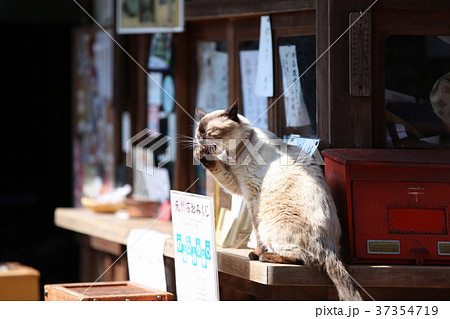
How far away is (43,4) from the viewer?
297 inches

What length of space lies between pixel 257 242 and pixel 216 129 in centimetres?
58

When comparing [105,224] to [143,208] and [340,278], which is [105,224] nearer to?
[143,208]

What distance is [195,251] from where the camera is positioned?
3754 mm

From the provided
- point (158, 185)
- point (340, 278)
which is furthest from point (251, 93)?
point (340, 278)

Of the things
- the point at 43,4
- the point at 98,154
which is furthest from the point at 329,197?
the point at 43,4

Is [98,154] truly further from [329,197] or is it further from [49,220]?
[329,197]

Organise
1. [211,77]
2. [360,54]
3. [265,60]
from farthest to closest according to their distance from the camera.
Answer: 1. [211,77]
2. [265,60]
3. [360,54]

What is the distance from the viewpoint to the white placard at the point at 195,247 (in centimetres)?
359

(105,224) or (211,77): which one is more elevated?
(211,77)

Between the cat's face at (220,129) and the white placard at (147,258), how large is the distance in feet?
2.67

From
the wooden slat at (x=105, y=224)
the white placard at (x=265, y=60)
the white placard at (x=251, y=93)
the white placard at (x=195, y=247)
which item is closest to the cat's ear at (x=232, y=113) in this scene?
the white placard at (x=195, y=247)

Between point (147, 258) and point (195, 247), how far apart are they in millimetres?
666

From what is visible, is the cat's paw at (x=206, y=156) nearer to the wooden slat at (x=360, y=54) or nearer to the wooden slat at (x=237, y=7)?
the wooden slat at (x=360, y=54)

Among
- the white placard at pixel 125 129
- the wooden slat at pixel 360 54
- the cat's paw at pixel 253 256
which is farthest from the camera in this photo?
the white placard at pixel 125 129
